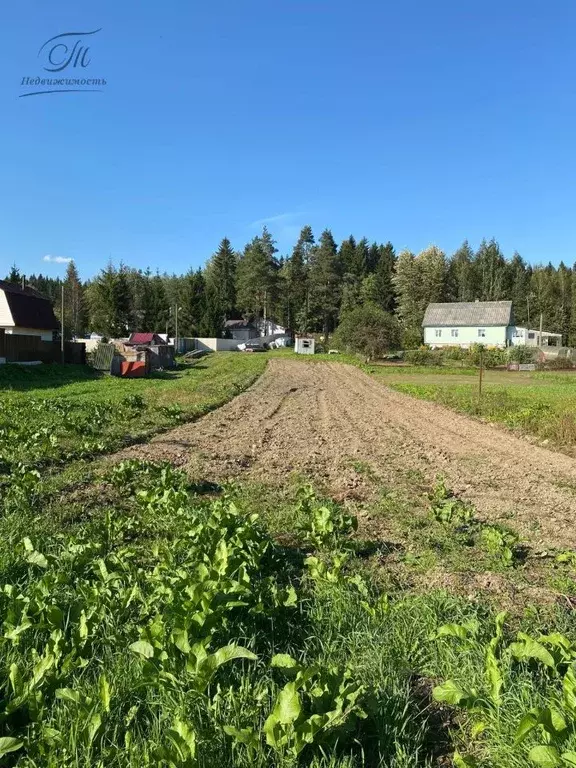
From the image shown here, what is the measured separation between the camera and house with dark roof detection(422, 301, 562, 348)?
59.2 meters

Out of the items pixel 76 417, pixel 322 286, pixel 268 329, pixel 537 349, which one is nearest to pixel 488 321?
pixel 537 349

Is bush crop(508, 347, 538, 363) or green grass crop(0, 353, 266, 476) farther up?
bush crop(508, 347, 538, 363)

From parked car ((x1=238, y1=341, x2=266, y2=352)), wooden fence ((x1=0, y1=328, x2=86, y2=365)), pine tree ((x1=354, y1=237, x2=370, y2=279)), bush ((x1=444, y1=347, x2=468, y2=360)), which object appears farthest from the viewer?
pine tree ((x1=354, y1=237, x2=370, y2=279))

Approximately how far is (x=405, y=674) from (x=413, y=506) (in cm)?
383

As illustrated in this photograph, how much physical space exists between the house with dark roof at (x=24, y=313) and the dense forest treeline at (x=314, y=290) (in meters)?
25.8

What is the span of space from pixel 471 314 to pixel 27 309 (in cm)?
4626

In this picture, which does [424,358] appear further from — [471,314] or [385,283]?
[385,283]

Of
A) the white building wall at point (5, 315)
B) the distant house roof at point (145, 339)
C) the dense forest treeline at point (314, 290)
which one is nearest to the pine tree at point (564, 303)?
the dense forest treeline at point (314, 290)

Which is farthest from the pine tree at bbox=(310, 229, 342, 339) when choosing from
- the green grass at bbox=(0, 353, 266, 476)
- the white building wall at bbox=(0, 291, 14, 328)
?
the green grass at bbox=(0, 353, 266, 476)

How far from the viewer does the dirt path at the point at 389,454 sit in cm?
701

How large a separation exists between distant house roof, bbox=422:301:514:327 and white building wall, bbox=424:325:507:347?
0.57 m

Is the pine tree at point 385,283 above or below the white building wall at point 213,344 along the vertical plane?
above

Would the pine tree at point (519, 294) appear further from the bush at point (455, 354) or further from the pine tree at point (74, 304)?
the pine tree at point (74, 304)

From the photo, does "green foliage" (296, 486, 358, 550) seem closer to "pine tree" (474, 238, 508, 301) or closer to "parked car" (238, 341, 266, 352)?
"parked car" (238, 341, 266, 352)
